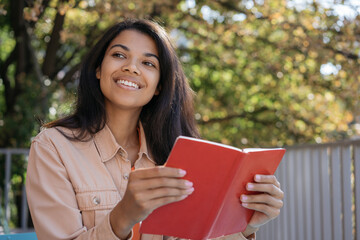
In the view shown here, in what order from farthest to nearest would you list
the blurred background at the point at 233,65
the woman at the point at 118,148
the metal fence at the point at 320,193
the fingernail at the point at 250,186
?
the blurred background at the point at 233,65
the metal fence at the point at 320,193
the fingernail at the point at 250,186
the woman at the point at 118,148

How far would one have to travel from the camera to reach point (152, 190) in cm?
154

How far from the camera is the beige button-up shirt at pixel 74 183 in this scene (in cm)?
185

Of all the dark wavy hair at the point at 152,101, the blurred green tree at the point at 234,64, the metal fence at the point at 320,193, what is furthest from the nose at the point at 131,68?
the blurred green tree at the point at 234,64

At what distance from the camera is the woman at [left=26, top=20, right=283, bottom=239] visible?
1.66 m

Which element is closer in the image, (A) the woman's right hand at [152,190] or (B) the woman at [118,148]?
(A) the woman's right hand at [152,190]

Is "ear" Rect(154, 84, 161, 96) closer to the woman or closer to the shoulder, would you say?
the woman

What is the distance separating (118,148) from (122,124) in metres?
0.19

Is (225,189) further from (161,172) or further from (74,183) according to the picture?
(74,183)

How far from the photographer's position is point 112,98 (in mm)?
2266

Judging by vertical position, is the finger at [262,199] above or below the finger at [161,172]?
above

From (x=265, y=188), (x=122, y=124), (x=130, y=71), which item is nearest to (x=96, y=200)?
(x=122, y=124)

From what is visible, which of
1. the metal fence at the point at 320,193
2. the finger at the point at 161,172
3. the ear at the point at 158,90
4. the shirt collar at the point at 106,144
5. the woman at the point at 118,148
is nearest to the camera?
the finger at the point at 161,172

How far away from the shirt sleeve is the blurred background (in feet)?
11.1

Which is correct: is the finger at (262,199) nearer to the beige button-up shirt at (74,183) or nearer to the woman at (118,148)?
the woman at (118,148)
